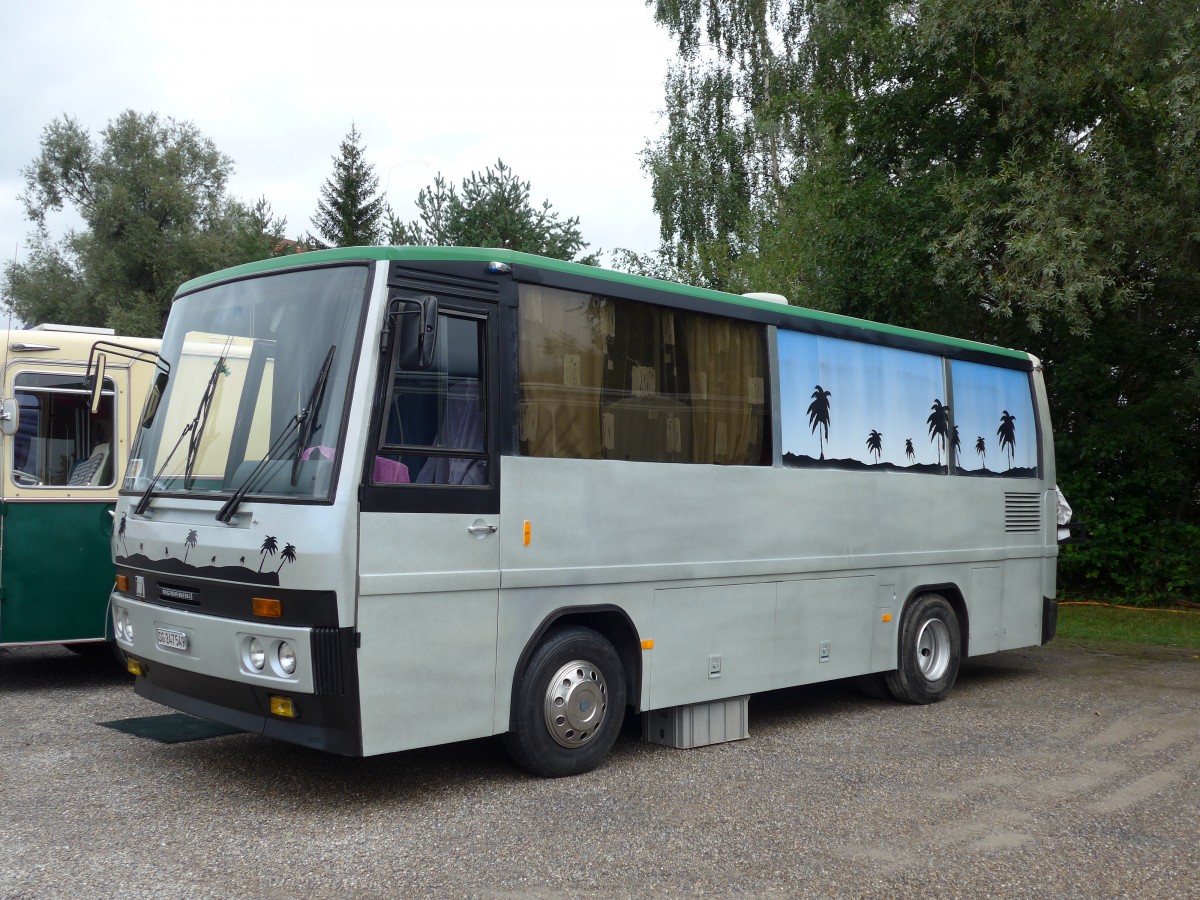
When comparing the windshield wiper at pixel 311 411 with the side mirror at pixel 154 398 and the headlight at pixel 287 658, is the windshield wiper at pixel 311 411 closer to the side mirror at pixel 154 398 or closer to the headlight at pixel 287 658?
the headlight at pixel 287 658

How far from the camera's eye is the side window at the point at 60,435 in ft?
30.1

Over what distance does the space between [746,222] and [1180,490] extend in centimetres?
1924

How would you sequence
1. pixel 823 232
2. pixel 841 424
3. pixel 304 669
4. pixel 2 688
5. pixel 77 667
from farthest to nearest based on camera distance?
1. pixel 823 232
2. pixel 77 667
3. pixel 2 688
4. pixel 841 424
5. pixel 304 669

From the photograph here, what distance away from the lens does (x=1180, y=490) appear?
57.5ft

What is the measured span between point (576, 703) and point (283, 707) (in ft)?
5.80

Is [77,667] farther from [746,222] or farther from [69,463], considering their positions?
[746,222]

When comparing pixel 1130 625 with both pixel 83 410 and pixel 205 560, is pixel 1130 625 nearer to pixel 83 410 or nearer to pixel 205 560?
pixel 83 410

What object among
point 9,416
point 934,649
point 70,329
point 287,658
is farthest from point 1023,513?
point 9,416

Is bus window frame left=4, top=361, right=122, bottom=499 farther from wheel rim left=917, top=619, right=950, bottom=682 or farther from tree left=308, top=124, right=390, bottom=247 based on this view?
tree left=308, top=124, right=390, bottom=247

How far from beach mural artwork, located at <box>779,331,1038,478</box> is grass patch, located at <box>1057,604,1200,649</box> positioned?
448 centimetres

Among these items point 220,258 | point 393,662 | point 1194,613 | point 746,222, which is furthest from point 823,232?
point 220,258

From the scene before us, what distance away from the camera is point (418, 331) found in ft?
19.5

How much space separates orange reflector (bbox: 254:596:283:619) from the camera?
19.1 feet

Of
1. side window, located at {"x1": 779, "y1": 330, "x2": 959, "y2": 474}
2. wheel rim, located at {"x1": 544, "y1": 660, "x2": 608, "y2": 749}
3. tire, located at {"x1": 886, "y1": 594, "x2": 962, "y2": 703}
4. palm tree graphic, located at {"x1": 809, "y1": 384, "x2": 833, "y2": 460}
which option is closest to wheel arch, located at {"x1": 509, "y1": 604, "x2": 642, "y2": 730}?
wheel rim, located at {"x1": 544, "y1": 660, "x2": 608, "y2": 749}
